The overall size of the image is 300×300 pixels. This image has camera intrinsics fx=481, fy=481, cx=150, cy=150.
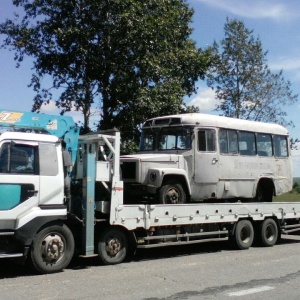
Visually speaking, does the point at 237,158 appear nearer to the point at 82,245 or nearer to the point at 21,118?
the point at 82,245

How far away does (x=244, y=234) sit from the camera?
43.4 feet

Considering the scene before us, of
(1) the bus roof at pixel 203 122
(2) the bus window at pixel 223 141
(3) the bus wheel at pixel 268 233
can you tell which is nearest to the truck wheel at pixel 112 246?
(1) the bus roof at pixel 203 122

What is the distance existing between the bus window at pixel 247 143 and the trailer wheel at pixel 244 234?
1933mm

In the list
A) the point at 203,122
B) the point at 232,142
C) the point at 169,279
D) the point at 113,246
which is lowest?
the point at 169,279

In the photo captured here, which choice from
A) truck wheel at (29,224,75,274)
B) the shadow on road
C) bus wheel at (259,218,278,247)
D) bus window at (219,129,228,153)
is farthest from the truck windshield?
truck wheel at (29,224,75,274)

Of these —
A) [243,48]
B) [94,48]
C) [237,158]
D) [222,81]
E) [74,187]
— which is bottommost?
[74,187]

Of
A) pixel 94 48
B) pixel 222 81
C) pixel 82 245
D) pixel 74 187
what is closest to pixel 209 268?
pixel 82 245

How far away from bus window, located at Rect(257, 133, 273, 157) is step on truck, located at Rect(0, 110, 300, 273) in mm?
2619

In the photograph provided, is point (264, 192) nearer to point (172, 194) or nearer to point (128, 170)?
point (172, 194)

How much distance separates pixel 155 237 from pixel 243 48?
25.9 meters

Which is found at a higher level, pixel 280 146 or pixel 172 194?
pixel 280 146

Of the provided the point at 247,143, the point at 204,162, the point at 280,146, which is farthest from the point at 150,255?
the point at 280,146

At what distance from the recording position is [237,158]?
13.1m

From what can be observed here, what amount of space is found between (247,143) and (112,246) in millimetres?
5435
